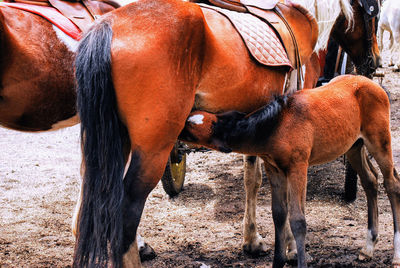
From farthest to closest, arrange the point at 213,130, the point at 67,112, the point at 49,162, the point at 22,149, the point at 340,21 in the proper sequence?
the point at 22,149 → the point at 49,162 → the point at 340,21 → the point at 67,112 → the point at 213,130

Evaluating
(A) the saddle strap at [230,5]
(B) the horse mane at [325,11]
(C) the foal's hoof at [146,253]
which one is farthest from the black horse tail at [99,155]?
(B) the horse mane at [325,11]

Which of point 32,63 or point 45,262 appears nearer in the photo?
point 32,63

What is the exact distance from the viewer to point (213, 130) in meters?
2.50

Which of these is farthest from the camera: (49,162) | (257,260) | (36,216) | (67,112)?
(49,162)

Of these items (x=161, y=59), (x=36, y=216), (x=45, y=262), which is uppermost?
(x=161, y=59)

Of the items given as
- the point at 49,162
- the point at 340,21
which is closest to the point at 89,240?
the point at 340,21

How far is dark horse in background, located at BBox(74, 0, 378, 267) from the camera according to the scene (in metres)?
2.21

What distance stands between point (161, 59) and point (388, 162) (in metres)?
2.01

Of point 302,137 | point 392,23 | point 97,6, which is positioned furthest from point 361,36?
point 392,23

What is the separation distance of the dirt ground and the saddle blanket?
0.73m

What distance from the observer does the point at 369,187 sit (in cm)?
354

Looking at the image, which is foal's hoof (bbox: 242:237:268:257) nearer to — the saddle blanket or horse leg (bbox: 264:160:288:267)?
horse leg (bbox: 264:160:288:267)

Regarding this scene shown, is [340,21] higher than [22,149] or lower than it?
higher

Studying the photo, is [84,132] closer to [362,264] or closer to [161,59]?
[161,59]
